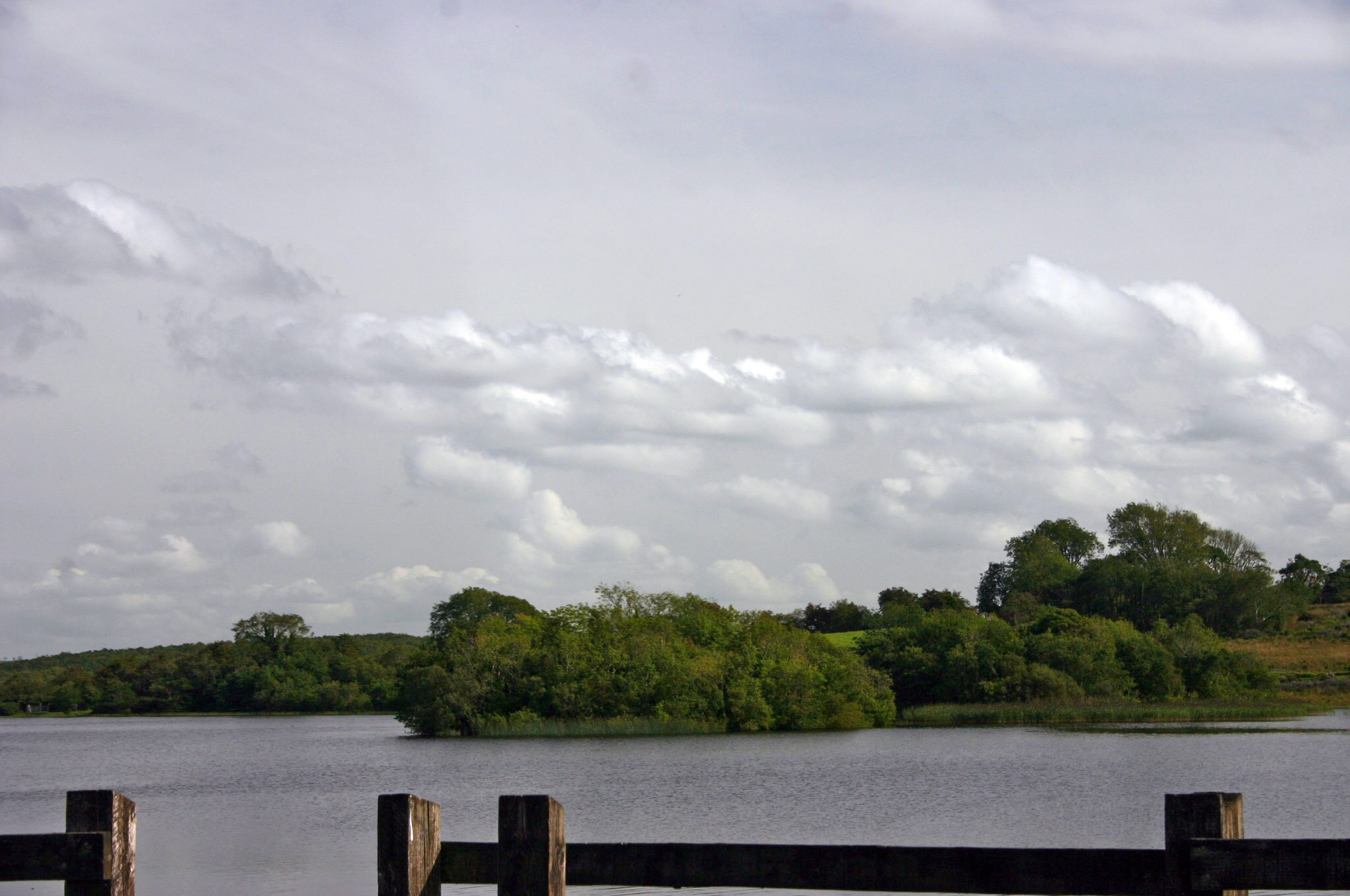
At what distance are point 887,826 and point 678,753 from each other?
29.5 meters

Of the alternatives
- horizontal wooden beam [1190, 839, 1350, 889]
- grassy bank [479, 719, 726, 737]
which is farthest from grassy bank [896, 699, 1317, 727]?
horizontal wooden beam [1190, 839, 1350, 889]

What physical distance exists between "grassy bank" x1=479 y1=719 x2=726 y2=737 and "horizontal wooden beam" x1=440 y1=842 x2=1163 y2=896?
72.9m

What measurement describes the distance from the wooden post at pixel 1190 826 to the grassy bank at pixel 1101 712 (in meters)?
78.5

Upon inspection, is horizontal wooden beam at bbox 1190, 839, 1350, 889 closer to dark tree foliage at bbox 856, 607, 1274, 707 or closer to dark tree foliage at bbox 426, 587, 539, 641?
dark tree foliage at bbox 856, 607, 1274, 707

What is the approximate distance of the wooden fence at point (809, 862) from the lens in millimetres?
5328

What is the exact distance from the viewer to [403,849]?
18.5 ft

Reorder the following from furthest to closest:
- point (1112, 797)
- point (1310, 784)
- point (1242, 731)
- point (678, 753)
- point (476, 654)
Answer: point (476, 654) < point (1242, 731) < point (678, 753) < point (1310, 784) < point (1112, 797)

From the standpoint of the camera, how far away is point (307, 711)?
145750 mm

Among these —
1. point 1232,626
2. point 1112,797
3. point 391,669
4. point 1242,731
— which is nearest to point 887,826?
point 1112,797

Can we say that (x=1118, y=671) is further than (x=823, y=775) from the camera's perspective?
Yes

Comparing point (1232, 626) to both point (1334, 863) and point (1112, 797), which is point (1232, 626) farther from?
point (1334, 863)

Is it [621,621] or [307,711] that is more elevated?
[621,621]

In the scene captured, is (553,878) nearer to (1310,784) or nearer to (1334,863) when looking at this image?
(1334,863)

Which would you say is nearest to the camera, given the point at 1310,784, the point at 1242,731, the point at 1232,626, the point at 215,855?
the point at 215,855
